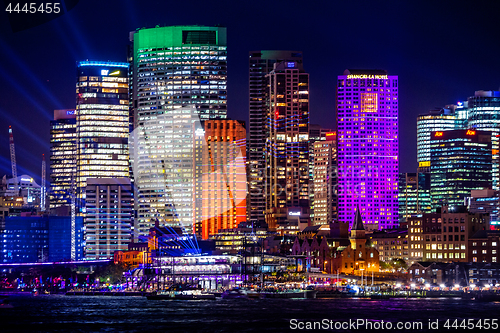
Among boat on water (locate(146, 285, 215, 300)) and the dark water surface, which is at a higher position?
the dark water surface

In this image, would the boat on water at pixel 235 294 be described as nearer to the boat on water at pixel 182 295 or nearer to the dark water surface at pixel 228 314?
the boat on water at pixel 182 295

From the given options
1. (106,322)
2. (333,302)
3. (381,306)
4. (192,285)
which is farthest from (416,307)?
(192,285)

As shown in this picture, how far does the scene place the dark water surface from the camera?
125m

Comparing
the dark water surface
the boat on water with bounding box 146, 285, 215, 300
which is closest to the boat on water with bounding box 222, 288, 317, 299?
the boat on water with bounding box 146, 285, 215, 300

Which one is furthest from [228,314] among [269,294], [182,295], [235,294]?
[182,295]

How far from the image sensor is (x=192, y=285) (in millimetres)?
196250

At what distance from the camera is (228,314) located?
139 meters

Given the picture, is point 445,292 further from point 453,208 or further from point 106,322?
point 106,322

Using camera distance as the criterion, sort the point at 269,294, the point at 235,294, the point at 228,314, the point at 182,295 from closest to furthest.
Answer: the point at 228,314 → the point at 269,294 → the point at 182,295 → the point at 235,294

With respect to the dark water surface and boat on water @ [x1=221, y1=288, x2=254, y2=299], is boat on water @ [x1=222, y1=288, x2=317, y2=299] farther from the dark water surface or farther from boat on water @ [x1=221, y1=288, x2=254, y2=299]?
the dark water surface

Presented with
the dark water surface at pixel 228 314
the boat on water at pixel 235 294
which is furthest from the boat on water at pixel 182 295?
the dark water surface at pixel 228 314

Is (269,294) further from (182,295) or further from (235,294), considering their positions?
(182,295)

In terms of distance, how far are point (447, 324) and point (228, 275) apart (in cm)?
8275

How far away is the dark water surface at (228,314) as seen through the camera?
125m
